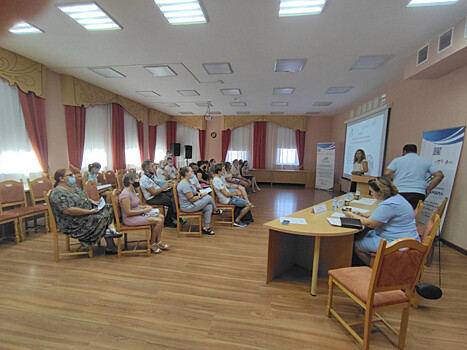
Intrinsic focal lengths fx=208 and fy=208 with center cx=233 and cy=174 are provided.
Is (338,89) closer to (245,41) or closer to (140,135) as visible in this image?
(245,41)

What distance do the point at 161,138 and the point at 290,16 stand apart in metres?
8.22

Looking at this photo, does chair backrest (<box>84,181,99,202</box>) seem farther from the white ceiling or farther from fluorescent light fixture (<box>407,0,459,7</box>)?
fluorescent light fixture (<box>407,0,459,7</box>)

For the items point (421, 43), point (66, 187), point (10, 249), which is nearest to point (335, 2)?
point (421, 43)

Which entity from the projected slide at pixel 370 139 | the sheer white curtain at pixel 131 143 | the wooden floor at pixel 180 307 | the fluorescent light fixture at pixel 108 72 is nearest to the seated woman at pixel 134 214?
the wooden floor at pixel 180 307

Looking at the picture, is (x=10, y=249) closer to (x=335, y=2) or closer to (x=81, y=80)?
(x=81, y=80)

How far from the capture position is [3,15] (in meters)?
2.74

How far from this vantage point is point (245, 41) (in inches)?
131

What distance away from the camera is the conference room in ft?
5.60

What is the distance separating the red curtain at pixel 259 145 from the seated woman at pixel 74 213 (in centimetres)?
781

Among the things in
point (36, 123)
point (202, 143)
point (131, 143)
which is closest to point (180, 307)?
point (36, 123)

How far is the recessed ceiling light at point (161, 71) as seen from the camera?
448 centimetres

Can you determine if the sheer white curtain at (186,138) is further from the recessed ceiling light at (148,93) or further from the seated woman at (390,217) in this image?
the seated woman at (390,217)

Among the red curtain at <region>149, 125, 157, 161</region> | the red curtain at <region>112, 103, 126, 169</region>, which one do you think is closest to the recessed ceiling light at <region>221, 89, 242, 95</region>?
the red curtain at <region>112, 103, 126, 169</region>

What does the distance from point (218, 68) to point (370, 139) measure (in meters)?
4.52
